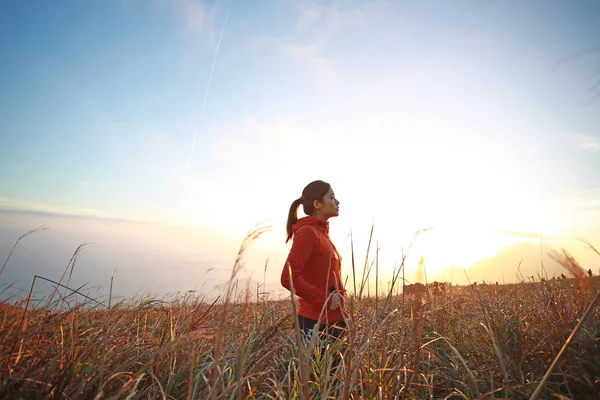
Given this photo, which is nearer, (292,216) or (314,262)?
(314,262)

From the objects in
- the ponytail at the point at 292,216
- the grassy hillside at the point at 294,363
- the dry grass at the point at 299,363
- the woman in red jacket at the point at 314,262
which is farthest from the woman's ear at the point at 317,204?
the grassy hillside at the point at 294,363

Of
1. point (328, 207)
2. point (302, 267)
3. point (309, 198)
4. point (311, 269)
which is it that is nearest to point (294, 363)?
point (302, 267)

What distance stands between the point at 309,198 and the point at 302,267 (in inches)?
40.2

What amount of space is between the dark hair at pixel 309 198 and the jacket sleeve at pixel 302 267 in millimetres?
531

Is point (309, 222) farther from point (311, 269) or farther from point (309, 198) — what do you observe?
point (311, 269)

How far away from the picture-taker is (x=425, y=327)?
4.30 metres

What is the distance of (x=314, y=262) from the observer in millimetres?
3973

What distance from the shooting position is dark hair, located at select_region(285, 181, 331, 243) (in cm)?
439

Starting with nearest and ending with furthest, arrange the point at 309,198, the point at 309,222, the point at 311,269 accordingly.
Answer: the point at 311,269 → the point at 309,222 → the point at 309,198

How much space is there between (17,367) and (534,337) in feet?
11.1

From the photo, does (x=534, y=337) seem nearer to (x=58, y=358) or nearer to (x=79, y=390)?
(x=79, y=390)

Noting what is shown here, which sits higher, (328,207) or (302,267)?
(328,207)

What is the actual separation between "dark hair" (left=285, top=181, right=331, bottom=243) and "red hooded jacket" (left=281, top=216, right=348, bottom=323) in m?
0.33

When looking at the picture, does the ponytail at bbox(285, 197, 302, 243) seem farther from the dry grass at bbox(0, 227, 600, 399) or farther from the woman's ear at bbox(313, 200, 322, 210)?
the dry grass at bbox(0, 227, 600, 399)
